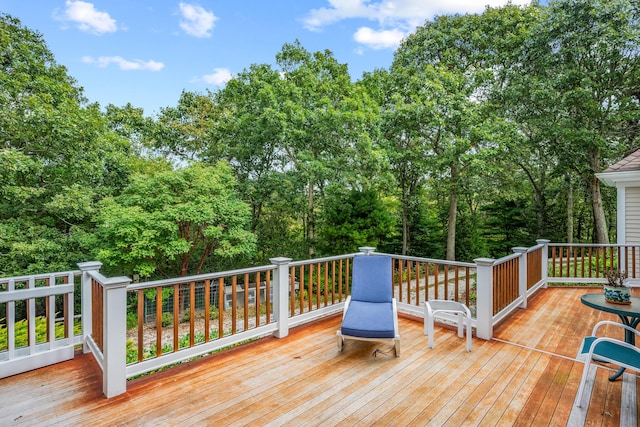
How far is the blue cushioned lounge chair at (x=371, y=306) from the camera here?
3244 mm

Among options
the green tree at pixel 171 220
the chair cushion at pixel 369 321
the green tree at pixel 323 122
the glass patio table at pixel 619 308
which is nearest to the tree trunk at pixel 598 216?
the green tree at pixel 323 122

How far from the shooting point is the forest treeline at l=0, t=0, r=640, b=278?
895 centimetres

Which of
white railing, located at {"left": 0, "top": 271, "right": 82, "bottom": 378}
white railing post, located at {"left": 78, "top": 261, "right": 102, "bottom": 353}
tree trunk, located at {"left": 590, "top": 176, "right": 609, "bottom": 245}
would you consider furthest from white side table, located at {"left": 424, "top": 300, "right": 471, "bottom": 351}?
tree trunk, located at {"left": 590, "top": 176, "right": 609, "bottom": 245}

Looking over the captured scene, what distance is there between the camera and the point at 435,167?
37.7ft

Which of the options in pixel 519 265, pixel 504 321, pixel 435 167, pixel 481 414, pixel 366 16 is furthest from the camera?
pixel 435 167

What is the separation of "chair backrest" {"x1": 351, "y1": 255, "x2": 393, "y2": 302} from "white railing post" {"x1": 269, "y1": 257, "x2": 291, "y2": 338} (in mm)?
902

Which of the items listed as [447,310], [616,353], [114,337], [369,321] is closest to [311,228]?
[447,310]

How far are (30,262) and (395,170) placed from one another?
42.2 ft

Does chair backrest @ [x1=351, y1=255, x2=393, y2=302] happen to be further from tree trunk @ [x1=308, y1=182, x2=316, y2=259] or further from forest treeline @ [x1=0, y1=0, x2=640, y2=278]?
tree trunk @ [x1=308, y1=182, x2=316, y2=259]

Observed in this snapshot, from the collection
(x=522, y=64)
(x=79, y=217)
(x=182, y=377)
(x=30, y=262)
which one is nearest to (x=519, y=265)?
(x=182, y=377)

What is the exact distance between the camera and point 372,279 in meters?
4.15

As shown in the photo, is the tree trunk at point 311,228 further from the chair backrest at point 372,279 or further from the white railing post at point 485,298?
the white railing post at point 485,298

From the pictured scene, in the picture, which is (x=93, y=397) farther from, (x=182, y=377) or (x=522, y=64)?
(x=522, y=64)

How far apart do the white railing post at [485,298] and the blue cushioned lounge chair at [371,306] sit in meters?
1.06
